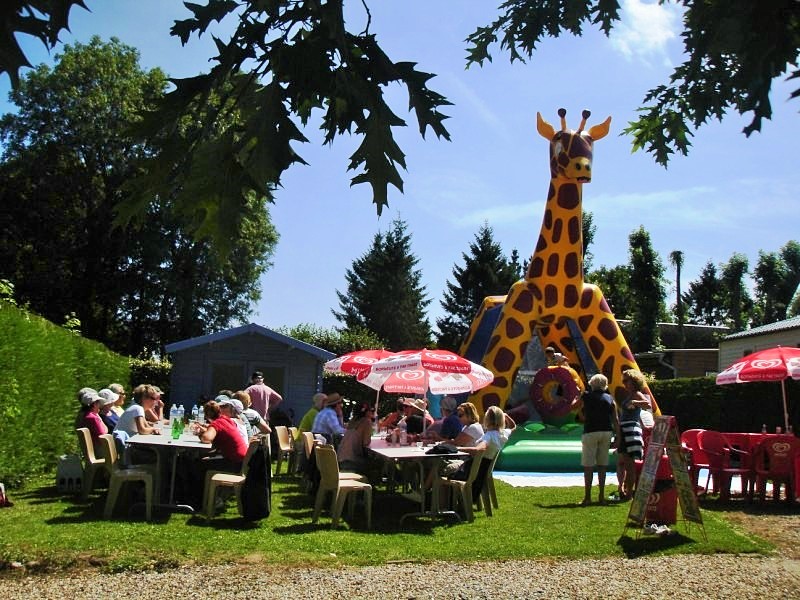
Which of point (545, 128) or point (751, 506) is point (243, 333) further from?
point (751, 506)

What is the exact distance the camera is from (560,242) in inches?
663

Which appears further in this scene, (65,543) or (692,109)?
(65,543)

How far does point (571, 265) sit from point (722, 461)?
745cm

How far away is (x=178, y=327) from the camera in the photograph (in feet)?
105

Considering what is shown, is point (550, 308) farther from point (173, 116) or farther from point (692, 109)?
point (173, 116)

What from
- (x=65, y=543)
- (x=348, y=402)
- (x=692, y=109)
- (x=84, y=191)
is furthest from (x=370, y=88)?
(x=84, y=191)

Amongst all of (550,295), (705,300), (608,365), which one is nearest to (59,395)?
(550,295)

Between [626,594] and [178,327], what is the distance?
2904 centimetres

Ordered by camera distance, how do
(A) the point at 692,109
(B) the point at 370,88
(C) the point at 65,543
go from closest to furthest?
(B) the point at 370,88 → (A) the point at 692,109 → (C) the point at 65,543

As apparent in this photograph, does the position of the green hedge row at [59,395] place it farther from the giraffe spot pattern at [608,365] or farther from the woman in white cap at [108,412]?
the giraffe spot pattern at [608,365]

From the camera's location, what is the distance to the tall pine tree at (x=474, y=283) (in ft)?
149

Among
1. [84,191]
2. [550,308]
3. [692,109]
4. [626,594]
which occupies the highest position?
[84,191]

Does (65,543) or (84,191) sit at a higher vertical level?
(84,191)

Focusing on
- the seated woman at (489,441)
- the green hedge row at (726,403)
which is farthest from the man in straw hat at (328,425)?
the green hedge row at (726,403)
